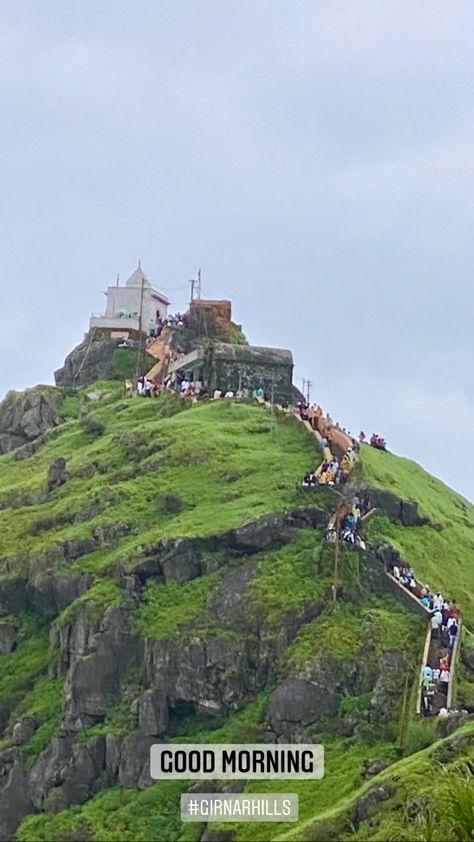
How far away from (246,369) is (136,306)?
26884mm

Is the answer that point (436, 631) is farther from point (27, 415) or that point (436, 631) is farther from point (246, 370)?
point (27, 415)

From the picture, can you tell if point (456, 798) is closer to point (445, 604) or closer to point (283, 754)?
point (283, 754)

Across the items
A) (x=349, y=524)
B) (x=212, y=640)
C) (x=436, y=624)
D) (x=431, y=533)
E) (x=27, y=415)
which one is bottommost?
(x=212, y=640)

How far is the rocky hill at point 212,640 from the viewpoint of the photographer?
192 ft

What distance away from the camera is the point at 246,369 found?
323ft

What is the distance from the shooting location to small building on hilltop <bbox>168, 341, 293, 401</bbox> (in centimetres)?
9812

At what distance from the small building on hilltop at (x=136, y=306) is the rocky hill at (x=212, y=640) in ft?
116

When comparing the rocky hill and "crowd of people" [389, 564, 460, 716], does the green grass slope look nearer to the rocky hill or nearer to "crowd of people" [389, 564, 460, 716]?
the rocky hill

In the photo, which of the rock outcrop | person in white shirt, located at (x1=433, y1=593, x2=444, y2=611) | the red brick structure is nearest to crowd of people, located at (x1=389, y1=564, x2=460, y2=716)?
person in white shirt, located at (x1=433, y1=593, x2=444, y2=611)

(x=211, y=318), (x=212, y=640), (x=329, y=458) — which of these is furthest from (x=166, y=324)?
(x=212, y=640)

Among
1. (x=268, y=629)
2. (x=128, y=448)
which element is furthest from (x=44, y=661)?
(x=128, y=448)

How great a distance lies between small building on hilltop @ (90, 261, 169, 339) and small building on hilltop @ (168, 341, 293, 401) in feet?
65.4

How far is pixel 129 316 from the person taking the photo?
121438mm

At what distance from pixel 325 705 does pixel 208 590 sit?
9.11 meters
